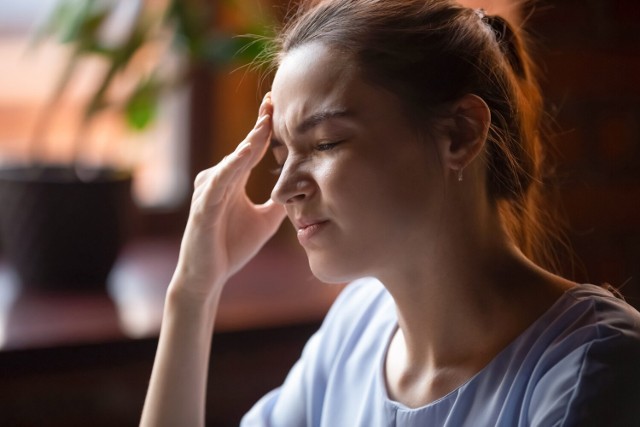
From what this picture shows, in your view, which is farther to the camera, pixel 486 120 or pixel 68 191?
pixel 68 191

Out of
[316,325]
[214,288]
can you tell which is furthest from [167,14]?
[214,288]

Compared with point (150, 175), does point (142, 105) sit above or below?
above

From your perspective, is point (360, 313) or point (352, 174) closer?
point (352, 174)

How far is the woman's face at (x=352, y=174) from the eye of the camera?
89 cm

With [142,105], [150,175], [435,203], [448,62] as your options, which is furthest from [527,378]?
[150,175]

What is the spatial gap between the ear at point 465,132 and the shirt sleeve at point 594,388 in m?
0.21

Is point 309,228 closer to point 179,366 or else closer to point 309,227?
point 309,227

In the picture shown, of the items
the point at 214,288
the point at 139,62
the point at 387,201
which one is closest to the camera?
the point at 387,201

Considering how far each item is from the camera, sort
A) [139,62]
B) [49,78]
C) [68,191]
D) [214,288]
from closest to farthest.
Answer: [214,288] < [68,191] < [139,62] < [49,78]

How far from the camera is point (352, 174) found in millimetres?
891

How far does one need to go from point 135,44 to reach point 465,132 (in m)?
0.86

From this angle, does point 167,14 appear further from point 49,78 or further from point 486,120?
point 486,120

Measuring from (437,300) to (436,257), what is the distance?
0.15ft

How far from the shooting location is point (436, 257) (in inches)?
36.7
